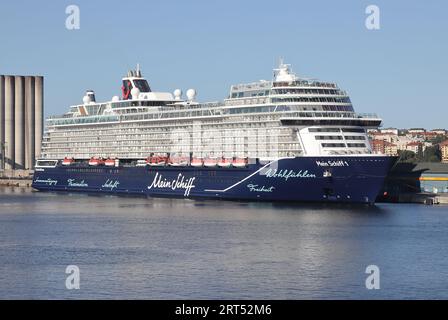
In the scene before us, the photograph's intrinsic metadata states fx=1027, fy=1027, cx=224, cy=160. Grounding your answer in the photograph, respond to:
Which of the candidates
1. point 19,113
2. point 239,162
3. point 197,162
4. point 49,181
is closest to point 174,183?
point 197,162

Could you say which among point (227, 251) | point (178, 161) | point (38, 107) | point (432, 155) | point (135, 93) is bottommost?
point (227, 251)

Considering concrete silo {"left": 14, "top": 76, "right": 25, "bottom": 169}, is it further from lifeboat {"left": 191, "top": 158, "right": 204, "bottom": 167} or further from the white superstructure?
lifeboat {"left": 191, "top": 158, "right": 204, "bottom": 167}

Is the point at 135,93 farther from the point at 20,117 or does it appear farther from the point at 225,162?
the point at 20,117

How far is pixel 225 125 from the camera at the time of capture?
82625mm

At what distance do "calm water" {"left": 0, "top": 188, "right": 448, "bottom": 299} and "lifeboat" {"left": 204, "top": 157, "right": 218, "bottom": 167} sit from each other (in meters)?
7.76

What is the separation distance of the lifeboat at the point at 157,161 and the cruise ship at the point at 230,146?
0.35 feet

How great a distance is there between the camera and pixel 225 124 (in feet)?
271

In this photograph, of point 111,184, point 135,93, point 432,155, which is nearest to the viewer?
point 111,184

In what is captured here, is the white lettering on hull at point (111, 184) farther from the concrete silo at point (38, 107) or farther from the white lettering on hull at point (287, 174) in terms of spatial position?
the concrete silo at point (38, 107)

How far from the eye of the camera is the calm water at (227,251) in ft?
125

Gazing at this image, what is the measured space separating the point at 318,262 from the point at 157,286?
350 inches

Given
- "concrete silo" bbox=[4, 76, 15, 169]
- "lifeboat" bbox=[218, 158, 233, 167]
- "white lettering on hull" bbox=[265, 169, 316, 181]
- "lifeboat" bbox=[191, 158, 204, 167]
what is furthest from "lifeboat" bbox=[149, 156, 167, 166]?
"concrete silo" bbox=[4, 76, 15, 169]

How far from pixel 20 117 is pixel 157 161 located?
6248cm

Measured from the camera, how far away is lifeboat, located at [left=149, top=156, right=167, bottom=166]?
287 ft
